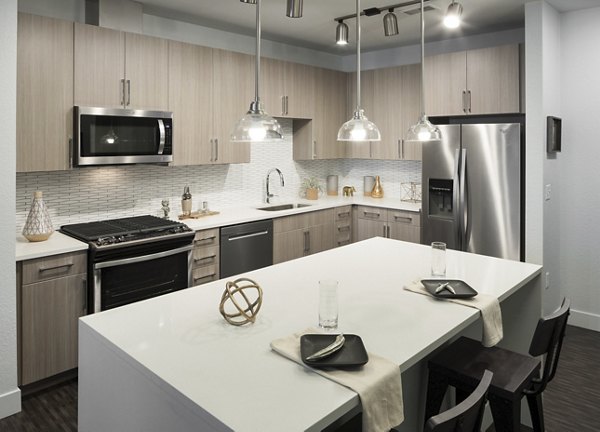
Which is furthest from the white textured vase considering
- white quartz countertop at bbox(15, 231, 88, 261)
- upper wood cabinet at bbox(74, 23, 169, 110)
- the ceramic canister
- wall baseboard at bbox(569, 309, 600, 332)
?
wall baseboard at bbox(569, 309, 600, 332)

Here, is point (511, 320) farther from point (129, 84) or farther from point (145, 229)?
point (129, 84)

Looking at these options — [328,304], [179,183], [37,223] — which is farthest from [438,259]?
A: [179,183]

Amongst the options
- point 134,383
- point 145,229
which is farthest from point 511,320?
point 145,229

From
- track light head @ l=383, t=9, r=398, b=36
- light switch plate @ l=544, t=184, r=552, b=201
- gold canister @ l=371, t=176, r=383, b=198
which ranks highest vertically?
track light head @ l=383, t=9, r=398, b=36

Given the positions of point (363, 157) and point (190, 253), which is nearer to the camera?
point (190, 253)

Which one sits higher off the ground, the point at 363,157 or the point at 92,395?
the point at 363,157

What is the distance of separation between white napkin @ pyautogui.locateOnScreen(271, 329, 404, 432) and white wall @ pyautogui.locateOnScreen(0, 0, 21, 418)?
208 centimetres

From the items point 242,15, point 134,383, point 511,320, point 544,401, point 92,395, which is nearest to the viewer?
point 134,383

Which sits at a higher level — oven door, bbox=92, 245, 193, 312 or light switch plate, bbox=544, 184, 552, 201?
light switch plate, bbox=544, 184, 552, 201

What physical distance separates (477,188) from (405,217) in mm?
890

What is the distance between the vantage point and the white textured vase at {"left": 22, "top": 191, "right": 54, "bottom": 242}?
10.6ft

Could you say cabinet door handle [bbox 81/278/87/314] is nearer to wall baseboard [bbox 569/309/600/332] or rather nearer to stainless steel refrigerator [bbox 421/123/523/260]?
stainless steel refrigerator [bbox 421/123/523/260]

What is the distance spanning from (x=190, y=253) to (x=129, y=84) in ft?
4.52

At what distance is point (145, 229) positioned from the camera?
140 inches
